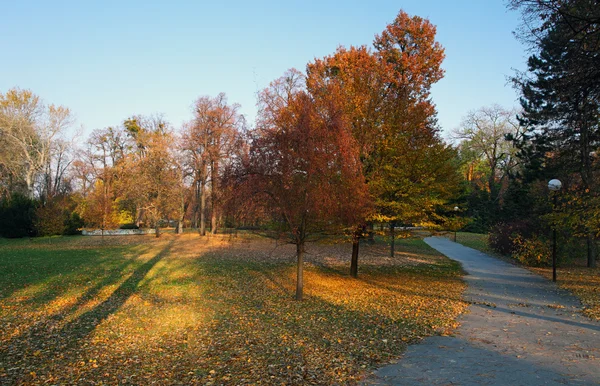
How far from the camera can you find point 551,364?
220 inches

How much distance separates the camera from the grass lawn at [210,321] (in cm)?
591

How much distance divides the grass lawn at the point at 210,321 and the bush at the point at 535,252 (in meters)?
3.90

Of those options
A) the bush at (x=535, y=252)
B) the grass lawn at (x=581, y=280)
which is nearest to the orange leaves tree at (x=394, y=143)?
the grass lawn at (x=581, y=280)

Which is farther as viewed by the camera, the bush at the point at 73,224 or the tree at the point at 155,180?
the bush at the point at 73,224

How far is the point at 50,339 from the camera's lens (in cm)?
777

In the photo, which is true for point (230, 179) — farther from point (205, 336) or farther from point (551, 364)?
point (551, 364)

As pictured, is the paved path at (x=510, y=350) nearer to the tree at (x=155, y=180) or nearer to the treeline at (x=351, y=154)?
the treeline at (x=351, y=154)

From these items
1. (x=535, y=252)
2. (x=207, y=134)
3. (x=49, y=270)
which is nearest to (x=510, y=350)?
(x=535, y=252)

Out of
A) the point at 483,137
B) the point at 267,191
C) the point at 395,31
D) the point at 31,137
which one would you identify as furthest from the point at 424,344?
the point at 483,137

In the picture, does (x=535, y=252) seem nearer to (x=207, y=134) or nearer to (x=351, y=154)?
(x=351, y=154)

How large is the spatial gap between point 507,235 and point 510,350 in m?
16.7

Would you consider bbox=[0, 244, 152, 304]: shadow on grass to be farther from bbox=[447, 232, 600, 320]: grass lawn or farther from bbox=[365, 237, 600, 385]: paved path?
bbox=[447, 232, 600, 320]: grass lawn

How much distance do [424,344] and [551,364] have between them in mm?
1863

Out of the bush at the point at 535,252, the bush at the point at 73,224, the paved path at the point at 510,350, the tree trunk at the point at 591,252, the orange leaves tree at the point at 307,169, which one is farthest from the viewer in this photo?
the bush at the point at 73,224
